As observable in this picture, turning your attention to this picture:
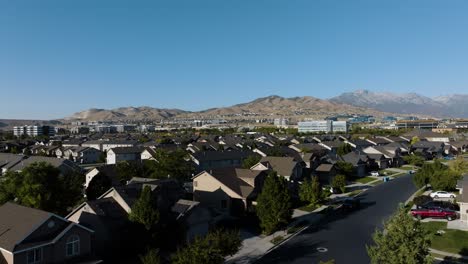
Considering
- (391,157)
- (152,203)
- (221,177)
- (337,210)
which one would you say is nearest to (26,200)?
(152,203)

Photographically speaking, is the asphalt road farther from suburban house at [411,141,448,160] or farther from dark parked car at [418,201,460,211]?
suburban house at [411,141,448,160]

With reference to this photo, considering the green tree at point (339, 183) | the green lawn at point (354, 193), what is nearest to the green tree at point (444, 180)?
the green lawn at point (354, 193)

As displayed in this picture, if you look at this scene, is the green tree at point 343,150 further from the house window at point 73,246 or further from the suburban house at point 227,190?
the house window at point 73,246

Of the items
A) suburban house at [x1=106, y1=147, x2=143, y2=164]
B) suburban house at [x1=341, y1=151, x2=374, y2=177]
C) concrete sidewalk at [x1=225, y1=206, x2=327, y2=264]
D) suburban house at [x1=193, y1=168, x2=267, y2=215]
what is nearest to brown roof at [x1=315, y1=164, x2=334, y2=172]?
suburban house at [x1=341, y1=151, x2=374, y2=177]

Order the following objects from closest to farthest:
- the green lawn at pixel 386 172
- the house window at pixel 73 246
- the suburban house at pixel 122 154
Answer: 1. the house window at pixel 73 246
2. the green lawn at pixel 386 172
3. the suburban house at pixel 122 154

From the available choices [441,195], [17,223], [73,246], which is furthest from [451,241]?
[17,223]

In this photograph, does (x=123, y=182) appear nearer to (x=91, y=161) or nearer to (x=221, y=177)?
(x=221, y=177)
